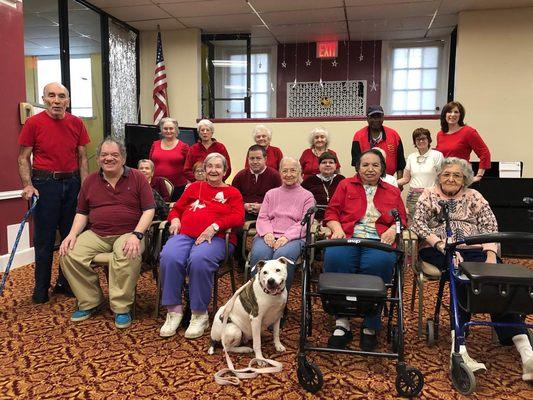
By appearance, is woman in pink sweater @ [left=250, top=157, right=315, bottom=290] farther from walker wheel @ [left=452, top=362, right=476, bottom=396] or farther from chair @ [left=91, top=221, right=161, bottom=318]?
walker wheel @ [left=452, top=362, right=476, bottom=396]

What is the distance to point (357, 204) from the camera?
269cm

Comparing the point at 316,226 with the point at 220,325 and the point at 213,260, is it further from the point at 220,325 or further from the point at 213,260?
the point at 220,325

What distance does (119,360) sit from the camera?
7.43 ft

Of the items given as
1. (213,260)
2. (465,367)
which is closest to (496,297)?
(465,367)

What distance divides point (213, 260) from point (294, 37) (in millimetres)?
6389

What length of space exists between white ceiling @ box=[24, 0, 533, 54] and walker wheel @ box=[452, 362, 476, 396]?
5.11m

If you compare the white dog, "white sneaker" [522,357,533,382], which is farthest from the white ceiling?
"white sneaker" [522,357,533,382]

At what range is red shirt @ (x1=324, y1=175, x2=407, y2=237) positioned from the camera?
104 inches

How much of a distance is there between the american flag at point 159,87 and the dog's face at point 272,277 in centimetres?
516

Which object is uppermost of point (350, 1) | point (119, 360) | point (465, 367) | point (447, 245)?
point (350, 1)

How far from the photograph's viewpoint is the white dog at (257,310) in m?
2.16

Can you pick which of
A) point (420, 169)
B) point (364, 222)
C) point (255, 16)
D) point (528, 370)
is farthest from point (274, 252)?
point (255, 16)

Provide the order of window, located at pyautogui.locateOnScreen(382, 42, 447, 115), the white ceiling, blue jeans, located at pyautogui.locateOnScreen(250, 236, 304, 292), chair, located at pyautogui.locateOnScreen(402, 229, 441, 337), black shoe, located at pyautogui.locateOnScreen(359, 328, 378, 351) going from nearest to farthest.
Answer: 1. black shoe, located at pyautogui.locateOnScreen(359, 328, 378, 351)
2. chair, located at pyautogui.locateOnScreen(402, 229, 441, 337)
3. blue jeans, located at pyautogui.locateOnScreen(250, 236, 304, 292)
4. the white ceiling
5. window, located at pyautogui.locateOnScreen(382, 42, 447, 115)

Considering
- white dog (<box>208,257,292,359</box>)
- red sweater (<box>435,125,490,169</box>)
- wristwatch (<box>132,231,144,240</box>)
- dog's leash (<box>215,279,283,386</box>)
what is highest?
red sweater (<box>435,125,490,169</box>)
